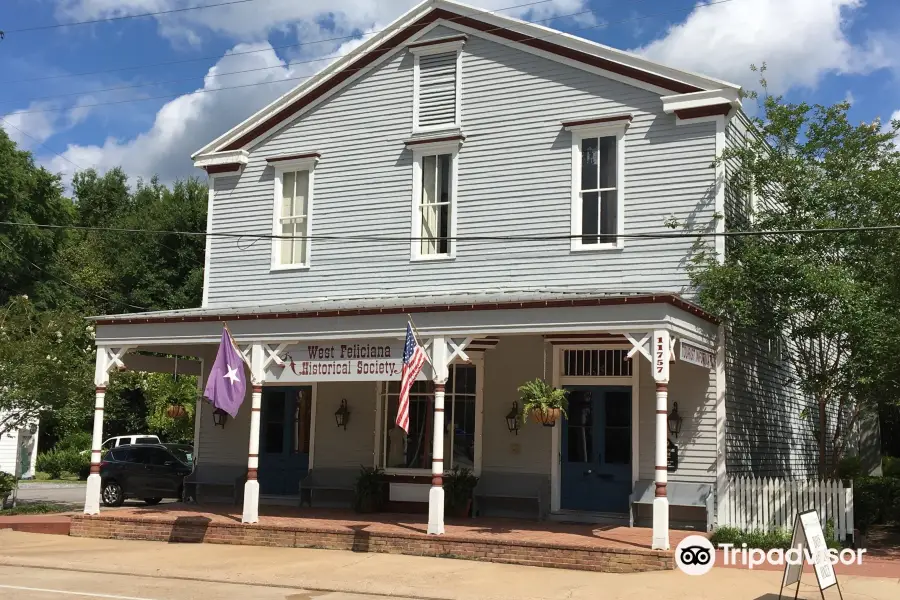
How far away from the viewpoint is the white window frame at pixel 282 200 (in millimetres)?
20141

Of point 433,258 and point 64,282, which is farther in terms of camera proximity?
point 64,282

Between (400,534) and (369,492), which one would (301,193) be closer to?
(369,492)

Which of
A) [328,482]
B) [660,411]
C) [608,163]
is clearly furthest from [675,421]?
[328,482]

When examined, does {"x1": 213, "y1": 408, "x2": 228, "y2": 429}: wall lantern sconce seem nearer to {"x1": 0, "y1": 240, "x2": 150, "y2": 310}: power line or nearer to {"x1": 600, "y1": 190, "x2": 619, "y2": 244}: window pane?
{"x1": 600, "y1": 190, "x2": 619, "y2": 244}: window pane

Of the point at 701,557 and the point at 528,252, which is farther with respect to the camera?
the point at 528,252

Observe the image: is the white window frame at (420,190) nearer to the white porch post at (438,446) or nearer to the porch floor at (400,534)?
the white porch post at (438,446)

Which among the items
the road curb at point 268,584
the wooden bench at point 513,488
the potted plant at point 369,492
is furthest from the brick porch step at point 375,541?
the wooden bench at point 513,488

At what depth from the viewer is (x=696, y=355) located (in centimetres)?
1497

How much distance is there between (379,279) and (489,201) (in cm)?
274

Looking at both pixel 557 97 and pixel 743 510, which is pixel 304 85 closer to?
pixel 557 97

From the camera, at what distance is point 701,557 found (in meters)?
13.3

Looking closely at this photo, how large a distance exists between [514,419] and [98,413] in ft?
25.5

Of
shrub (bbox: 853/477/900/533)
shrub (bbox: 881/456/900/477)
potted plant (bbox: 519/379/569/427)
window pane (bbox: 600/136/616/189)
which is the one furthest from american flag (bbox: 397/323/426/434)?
shrub (bbox: 881/456/900/477)

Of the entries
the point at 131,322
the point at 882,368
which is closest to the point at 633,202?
the point at 882,368
